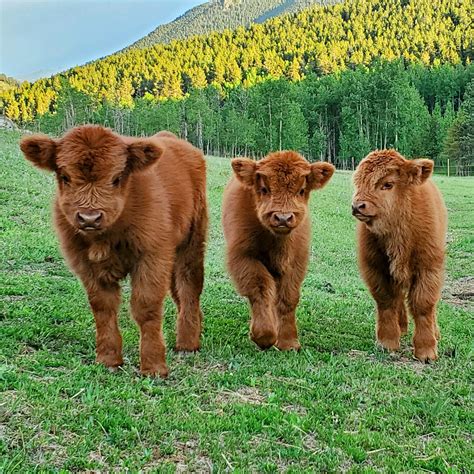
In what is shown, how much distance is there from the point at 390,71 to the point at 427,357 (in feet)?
294

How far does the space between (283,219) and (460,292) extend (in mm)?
7917

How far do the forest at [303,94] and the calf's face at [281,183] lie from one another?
82438 mm

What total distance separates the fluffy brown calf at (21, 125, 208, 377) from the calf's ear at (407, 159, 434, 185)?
2.91 meters

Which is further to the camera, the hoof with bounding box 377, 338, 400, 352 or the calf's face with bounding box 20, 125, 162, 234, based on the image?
the hoof with bounding box 377, 338, 400, 352

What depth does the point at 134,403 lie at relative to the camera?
15.9 ft

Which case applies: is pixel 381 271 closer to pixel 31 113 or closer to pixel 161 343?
pixel 161 343

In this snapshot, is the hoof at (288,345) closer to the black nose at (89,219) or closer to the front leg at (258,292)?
the front leg at (258,292)

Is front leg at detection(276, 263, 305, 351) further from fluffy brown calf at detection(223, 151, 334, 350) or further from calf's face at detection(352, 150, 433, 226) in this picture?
calf's face at detection(352, 150, 433, 226)

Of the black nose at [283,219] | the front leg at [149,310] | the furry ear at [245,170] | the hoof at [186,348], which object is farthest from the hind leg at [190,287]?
the black nose at [283,219]

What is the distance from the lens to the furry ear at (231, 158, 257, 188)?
23.6ft

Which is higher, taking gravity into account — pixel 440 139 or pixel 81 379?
pixel 440 139

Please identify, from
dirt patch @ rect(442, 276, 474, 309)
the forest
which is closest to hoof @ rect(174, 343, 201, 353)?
dirt patch @ rect(442, 276, 474, 309)

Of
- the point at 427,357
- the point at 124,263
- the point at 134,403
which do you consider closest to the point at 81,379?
the point at 134,403

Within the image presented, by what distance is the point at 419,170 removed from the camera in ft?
24.6
